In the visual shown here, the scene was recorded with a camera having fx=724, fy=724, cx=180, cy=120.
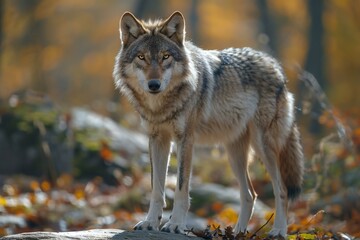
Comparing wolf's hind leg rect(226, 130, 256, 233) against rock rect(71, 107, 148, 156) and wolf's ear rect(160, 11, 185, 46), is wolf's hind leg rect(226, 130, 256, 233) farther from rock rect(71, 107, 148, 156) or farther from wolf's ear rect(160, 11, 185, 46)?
rock rect(71, 107, 148, 156)

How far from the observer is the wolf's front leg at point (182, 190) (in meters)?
6.54

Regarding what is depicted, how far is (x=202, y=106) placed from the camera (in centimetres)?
729

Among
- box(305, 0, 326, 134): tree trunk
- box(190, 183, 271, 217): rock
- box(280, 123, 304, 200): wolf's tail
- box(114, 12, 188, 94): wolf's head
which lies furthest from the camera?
box(305, 0, 326, 134): tree trunk

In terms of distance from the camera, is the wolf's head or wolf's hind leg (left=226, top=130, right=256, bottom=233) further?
wolf's hind leg (left=226, top=130, right=256, bottom=233)

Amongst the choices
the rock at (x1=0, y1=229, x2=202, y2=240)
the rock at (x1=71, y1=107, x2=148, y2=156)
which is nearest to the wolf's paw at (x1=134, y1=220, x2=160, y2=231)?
the rock at (x1=0, y1=229, x2=202, y2=240)

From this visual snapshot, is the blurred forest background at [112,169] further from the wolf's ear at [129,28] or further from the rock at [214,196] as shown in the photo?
the wolf's ear at [129,28]

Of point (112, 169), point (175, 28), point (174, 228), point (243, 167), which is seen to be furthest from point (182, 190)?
point (112, 169)

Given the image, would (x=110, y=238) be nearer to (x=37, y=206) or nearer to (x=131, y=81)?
(x=131, y=81)

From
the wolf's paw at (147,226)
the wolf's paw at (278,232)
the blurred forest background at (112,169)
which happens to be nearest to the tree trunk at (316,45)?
the blurred forest background at (112,169)

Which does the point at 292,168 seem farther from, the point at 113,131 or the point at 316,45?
the point at 316,45

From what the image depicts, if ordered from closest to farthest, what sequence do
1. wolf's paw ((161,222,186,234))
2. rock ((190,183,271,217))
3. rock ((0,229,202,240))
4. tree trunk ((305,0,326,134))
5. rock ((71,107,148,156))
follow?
rock ((0,229,202,240)) < wolf's paw ((161,222,186,234)) < rock ((190,183,271,217)) < rock ((71,107,148,156)) < tree trunk ((305,0,326,134))

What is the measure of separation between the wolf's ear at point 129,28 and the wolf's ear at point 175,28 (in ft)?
0.75

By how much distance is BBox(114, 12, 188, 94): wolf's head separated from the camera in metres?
6.77

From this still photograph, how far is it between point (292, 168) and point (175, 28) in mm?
2073
